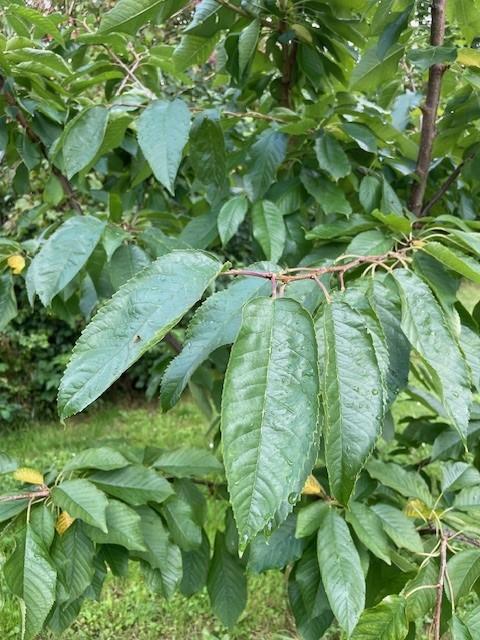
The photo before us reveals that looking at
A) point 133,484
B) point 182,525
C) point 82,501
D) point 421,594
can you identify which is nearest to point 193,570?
point 182,525

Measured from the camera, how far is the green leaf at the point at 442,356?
57cm

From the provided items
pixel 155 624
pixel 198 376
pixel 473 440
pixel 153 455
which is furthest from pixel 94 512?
pixel 155 624

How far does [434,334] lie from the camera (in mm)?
588

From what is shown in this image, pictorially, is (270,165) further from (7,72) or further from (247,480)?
(247,480)

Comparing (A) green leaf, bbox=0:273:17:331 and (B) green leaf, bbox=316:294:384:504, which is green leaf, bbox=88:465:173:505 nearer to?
(A) green leaf, bbox=0:273:17:331

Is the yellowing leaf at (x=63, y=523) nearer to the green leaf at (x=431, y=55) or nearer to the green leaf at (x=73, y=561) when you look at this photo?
the green leaf at (x=73, y=561)

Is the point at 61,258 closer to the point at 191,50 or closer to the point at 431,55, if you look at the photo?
the point at 191,50

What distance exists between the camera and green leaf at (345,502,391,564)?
962 mm

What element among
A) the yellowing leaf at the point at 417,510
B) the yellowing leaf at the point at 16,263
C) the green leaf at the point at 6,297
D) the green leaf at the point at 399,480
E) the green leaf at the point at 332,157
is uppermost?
the green leaf at the point at 332,157

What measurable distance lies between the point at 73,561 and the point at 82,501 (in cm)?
11

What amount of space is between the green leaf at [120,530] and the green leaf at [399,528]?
0.39 meters

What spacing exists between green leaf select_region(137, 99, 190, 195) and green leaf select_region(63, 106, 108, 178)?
0.08m

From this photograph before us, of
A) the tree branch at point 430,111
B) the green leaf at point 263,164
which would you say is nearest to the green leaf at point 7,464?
the green leaf at point 263,164

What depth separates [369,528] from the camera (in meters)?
0.99
